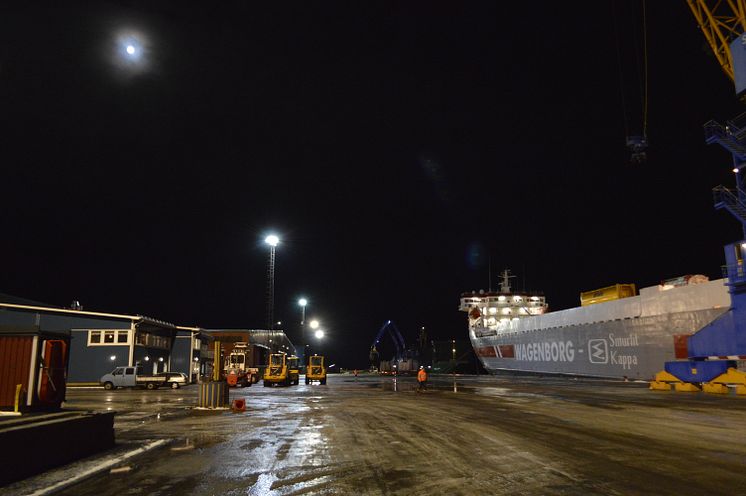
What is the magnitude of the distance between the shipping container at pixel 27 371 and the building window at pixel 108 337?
107ft

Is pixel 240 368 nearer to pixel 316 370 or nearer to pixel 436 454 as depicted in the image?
pixel 316 370

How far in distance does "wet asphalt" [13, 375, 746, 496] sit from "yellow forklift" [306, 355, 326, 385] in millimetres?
27049

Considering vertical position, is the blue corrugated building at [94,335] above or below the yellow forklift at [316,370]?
above

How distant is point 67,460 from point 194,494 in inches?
146

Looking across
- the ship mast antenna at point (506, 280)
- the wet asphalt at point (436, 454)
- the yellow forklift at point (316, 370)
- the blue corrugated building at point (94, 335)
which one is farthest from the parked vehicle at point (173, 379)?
the ship mast antenna at point (506, 280)

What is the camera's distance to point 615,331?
42.1m

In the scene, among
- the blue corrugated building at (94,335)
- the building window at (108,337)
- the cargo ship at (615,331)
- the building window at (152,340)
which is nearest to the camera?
the cargo ship at (615,331)

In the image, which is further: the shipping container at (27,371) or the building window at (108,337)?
the building window at (108,337)

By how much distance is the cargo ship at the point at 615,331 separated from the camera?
35.1 m

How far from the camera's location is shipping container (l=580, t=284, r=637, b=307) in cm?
4512

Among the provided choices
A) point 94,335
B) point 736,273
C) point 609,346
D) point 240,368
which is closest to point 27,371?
point 240,368

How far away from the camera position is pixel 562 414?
53.7 feet

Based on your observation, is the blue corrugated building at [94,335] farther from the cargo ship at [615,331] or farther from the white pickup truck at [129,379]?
the cargo ship at [615,331]

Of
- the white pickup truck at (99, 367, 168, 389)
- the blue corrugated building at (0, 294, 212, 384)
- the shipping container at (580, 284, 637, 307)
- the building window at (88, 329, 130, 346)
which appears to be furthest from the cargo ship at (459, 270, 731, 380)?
the building window at (88, 329, 130, 346)
